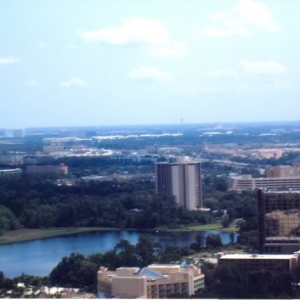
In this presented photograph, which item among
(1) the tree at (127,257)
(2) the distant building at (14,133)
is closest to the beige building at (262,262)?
(1) the tree at (127,257)

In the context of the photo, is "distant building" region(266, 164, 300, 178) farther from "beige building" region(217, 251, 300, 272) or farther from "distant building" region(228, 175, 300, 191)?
"beige building" region(217, 251, 300, 272)

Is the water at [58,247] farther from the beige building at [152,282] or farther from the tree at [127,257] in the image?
the beige building at [152,282]

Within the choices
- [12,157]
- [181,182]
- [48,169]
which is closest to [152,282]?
[181,182]

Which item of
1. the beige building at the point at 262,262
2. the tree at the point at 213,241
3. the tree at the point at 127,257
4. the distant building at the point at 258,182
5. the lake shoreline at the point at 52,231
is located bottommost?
the lake shoreline at the point at 52,231

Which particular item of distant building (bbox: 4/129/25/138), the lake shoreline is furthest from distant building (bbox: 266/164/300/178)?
distant building (bbox: 4/129/25/138)

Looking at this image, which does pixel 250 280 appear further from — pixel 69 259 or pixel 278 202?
pixel 278 202

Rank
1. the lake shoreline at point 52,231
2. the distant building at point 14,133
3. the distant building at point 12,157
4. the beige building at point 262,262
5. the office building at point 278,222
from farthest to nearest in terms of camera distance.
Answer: the distant building at point 14,133 < the distant building at point 12,157 < the lake shoreline at point 52,231 < the office building at point 278,222 < the beige building at point 262,262
